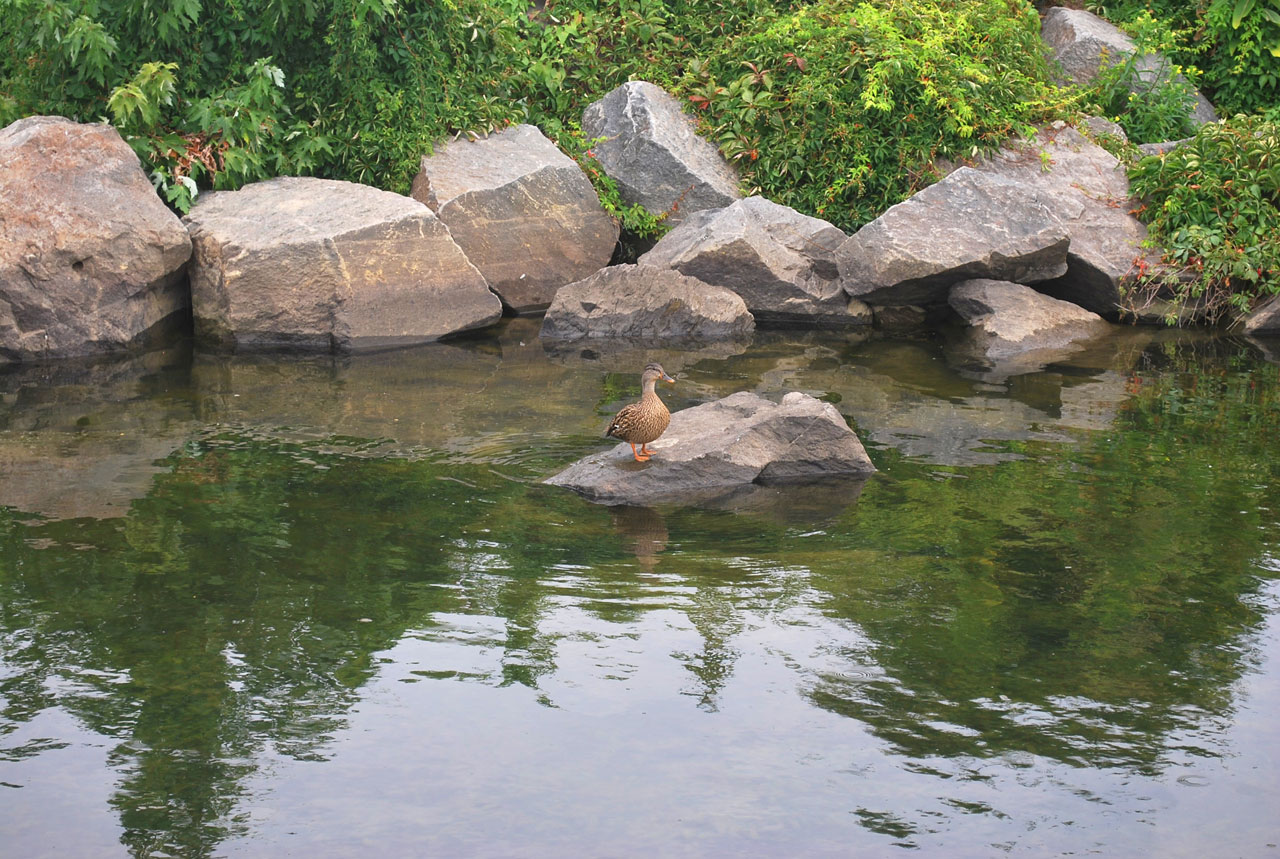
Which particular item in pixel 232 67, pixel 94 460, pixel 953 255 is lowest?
pixel 94 460

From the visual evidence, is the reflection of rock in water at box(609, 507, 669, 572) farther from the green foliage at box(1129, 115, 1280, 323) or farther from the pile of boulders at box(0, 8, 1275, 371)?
the green foliage at box(1129, 115, 1280, 323)

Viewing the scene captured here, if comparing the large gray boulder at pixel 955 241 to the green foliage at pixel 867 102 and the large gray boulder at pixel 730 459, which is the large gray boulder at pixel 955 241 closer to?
the green foliage at pixel 867 102

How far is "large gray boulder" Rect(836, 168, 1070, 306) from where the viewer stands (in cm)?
1290

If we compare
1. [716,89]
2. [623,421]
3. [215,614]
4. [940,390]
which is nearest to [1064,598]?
[623,421]

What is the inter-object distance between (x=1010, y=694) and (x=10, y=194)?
9876mm

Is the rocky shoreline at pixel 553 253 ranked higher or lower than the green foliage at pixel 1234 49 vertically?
lower

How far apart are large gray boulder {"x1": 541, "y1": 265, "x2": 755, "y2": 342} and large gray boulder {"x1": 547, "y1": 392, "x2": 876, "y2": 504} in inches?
170

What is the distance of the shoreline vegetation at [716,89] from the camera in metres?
13.2

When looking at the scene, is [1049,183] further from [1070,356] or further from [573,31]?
[573,31]

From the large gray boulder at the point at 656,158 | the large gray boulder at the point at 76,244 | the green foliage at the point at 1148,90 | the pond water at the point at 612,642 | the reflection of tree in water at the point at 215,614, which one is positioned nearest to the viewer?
the pond water at the point at 612,642

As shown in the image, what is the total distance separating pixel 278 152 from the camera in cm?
1363

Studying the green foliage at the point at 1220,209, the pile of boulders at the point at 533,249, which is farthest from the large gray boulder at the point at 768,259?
the green foliage at the point at 1220,209

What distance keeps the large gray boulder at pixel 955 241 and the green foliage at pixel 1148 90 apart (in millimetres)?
3048

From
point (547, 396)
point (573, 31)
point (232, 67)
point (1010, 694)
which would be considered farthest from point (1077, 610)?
point (573, 31)
